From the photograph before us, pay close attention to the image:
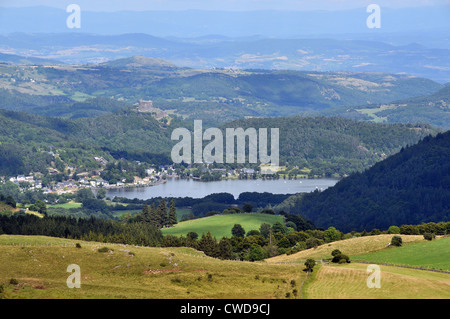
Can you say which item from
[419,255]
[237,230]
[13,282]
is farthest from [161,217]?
[13,282]

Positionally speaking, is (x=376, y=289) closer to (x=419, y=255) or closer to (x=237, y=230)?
(x=419, y=255)

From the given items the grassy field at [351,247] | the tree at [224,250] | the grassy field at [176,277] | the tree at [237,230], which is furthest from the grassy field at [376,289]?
the tree at [237,230]

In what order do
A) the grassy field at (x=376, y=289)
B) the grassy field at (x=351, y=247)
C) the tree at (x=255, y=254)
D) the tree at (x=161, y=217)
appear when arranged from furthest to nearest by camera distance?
the tree at (x=161, y=217) < the tree at (x=255, y=254) < the grassy field at (x=351, y=247) < the grassy field at (x=376, y=289)

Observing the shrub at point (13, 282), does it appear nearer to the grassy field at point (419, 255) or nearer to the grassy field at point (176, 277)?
the grassy field at point (176, 277)

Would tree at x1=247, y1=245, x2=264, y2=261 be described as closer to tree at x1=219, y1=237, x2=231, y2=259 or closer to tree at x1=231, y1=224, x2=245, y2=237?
tree at x1=219, y1=237, x2=231, y2=259
